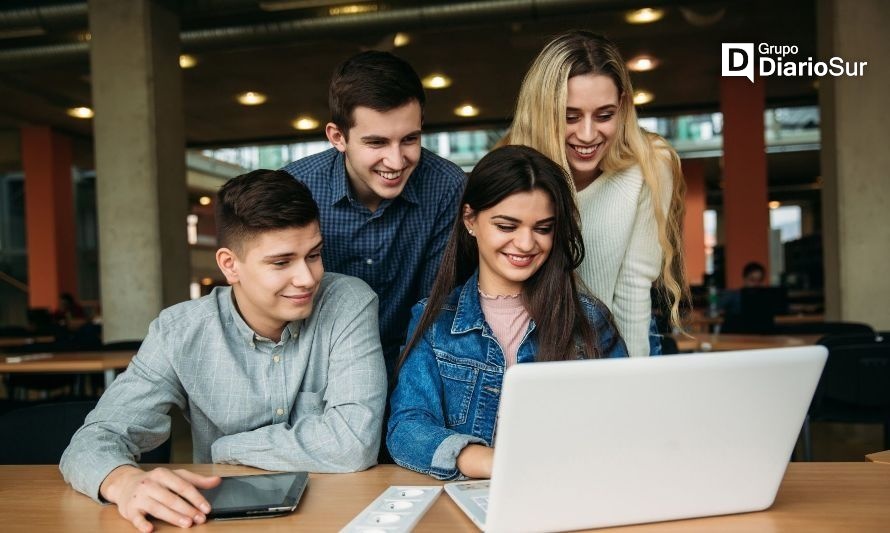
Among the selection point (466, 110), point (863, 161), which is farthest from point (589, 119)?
point (466, 110)

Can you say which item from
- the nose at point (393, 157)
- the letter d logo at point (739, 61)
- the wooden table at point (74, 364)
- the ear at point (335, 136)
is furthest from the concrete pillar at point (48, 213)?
the nose at point (393, 157)

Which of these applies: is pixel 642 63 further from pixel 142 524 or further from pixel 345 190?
pixel 142 524

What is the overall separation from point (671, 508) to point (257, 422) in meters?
0.99

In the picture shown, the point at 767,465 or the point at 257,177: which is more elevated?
the point at 257,177

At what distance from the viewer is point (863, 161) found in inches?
193

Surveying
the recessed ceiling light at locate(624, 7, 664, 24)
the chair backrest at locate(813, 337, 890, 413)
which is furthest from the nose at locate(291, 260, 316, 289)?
the recessed ceiling light at locate(624, 7, 664, 24)

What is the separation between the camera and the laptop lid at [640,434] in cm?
92

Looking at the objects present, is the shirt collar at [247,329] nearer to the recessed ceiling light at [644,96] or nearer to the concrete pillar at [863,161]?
the concrete pillar at [863,161]

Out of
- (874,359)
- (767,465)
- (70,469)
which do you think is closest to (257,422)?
(70,469)

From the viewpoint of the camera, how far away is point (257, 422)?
67.4 inches

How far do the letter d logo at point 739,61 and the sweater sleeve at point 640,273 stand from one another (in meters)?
5.82

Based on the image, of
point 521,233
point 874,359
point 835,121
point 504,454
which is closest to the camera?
point 504,454

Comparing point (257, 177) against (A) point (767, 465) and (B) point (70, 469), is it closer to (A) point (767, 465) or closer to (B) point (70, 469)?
(B) point (70, 469)

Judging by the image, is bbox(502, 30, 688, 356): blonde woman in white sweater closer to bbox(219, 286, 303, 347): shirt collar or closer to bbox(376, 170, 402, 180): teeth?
bbox(376, 170, 402, 180): teeth
